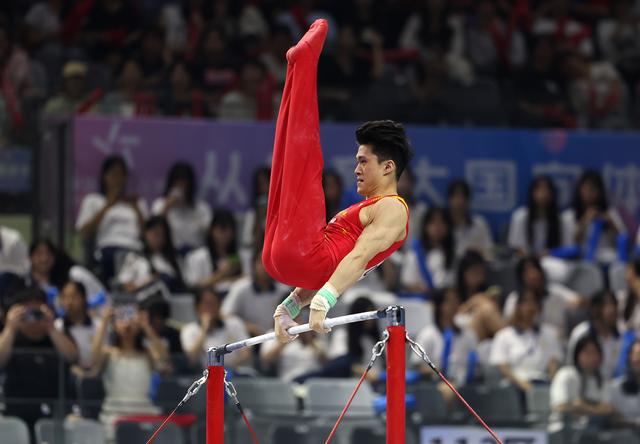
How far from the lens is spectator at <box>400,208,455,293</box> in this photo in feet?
36.9

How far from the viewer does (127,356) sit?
9.33m

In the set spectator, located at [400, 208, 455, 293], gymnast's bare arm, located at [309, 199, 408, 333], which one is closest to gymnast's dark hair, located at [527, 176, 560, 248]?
spectator, located at [400, 208, 455, 293]

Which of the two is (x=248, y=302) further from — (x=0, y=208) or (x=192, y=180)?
(x=0, y=208)

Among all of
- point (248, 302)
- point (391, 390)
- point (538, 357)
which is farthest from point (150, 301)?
point (391, 390)

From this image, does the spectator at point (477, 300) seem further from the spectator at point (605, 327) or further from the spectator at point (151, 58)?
the spectator at point (151, 58)

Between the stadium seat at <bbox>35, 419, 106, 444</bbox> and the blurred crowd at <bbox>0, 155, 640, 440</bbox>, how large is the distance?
77 mm

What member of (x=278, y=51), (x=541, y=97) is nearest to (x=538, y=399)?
(x=541, y=97)

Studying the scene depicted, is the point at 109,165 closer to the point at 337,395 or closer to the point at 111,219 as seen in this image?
the point at 111,219

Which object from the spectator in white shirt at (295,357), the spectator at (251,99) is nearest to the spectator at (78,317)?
the spectator in white shirt at (295,357)

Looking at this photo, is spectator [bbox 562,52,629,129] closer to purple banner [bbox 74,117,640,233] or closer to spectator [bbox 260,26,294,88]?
purple banner [bbox 74,117,640,233]

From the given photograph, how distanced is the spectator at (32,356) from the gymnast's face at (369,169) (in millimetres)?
3287

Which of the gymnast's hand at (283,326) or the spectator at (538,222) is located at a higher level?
the spectator at (538,222)

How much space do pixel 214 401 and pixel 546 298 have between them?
5.00m

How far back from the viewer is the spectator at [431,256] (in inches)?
443
